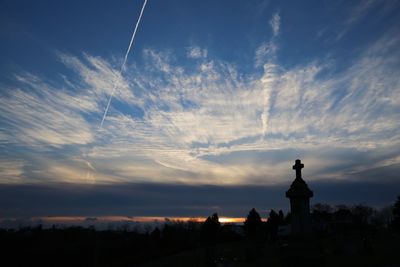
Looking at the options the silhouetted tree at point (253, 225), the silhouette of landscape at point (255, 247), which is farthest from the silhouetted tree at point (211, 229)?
the silhouetted tree at point (253, 225)

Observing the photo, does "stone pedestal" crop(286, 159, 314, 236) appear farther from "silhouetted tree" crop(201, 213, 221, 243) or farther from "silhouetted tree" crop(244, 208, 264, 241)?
"silhouetted tree" crop(244, 208, 264, 241)

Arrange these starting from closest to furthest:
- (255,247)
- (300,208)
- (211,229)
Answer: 1. (300,208)
2. (255,247)
3. (211,229)

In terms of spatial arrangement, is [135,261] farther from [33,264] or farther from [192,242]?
[192,242]

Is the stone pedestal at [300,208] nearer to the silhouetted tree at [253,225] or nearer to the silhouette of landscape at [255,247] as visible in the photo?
the silhouette of landscape at [255,247]

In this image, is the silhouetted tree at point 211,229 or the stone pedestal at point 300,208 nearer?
the stone pedestal at point 300,208

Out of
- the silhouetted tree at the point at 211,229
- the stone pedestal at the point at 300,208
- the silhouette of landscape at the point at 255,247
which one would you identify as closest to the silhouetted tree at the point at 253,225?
the silhouette of landscape at the point at 255,247

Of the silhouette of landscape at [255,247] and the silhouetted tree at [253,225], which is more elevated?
the silhouetted tree at [253,225]

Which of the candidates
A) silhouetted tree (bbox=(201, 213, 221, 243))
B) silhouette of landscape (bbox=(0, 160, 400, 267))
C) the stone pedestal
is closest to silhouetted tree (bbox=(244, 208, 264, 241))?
silhouette of landscape (bbox=(0, 160, 400, 267))

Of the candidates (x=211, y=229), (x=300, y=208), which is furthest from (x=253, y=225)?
(x=300, y=208)

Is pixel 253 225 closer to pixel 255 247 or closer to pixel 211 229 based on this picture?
A: pixel 211 229

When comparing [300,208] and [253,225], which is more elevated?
[253,225]

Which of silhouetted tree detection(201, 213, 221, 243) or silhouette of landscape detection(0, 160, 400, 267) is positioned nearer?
silhouette of landscape detection(0, 160, 400, 267)

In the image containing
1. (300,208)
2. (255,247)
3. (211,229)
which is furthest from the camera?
(211,229)

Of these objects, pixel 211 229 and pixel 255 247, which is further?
pixel 211 229
